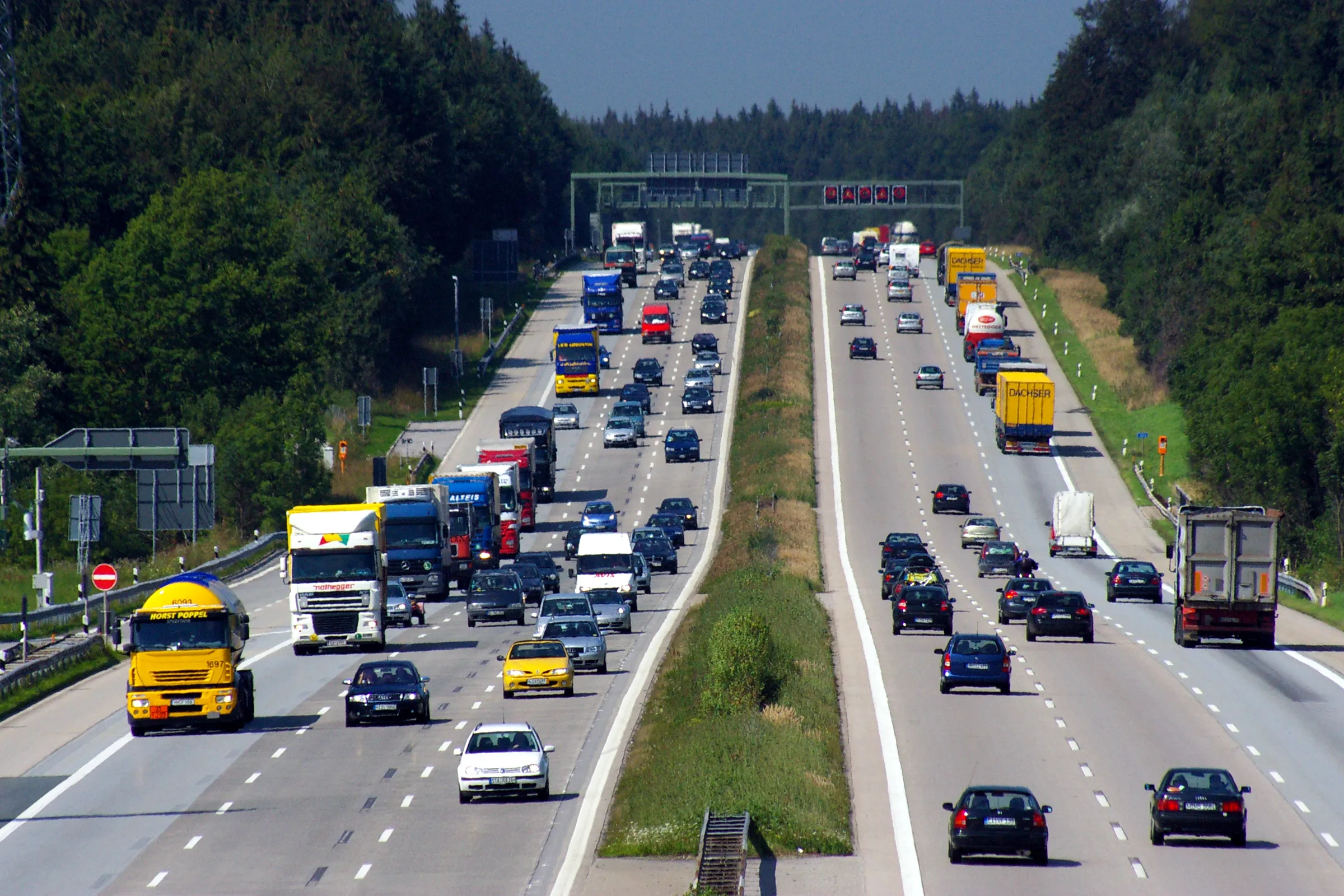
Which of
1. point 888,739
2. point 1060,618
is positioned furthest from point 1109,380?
point 888,739

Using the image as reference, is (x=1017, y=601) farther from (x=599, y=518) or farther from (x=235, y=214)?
(x=235, y=214)

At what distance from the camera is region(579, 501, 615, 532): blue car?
67125 millimetres

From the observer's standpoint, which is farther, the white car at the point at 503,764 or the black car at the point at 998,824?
the white car at the point at 503,764

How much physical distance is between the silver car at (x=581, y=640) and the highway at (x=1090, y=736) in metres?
5.69

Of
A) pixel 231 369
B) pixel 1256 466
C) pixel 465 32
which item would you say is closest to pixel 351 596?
pixel 1256 466

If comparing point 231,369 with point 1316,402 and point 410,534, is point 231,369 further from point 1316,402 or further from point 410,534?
point 1316,402

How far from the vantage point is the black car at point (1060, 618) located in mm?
45312

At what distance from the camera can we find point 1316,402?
236ft

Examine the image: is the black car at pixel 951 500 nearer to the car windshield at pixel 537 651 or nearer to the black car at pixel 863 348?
the black car at pixel 863 348

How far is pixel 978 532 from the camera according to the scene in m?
68.7

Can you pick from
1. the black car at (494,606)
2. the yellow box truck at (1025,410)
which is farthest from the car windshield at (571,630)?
the yellow box truck at (1025,410)

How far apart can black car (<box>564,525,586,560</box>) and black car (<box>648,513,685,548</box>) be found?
3.02m

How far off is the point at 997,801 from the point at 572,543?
42.2 meters

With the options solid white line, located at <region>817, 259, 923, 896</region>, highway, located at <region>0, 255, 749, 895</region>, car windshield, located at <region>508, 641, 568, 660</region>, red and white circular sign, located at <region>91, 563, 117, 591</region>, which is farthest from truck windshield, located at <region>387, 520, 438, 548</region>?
car windshield, located at <region>508, 641, 568, 660</region>
